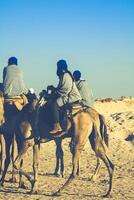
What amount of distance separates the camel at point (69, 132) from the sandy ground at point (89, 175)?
1.47 ft

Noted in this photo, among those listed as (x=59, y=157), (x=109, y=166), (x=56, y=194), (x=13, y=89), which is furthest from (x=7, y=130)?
(x=109, y=166)

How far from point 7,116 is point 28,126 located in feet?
3.35

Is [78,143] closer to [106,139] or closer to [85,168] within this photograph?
[106,139]

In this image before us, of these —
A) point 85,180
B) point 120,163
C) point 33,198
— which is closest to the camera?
point 33,198

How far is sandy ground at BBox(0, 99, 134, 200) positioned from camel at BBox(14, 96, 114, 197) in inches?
17.6

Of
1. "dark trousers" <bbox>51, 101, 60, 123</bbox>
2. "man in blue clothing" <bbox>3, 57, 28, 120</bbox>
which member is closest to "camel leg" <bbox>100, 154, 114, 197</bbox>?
"dark trousers" <bbox>51, 101, 60, 123</bbox>

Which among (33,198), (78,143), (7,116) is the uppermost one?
(7,116)

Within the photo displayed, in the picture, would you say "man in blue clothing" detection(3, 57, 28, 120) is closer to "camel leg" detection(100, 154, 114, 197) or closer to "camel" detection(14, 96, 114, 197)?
"camel" detection(14, 96, 114, 197)

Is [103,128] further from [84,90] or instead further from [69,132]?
[84,90]

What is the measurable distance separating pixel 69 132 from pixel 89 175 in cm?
336

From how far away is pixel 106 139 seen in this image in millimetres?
13930

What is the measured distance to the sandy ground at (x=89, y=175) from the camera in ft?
41.5

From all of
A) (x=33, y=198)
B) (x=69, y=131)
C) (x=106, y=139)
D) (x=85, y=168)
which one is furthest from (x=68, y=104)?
(x=85, y=168)

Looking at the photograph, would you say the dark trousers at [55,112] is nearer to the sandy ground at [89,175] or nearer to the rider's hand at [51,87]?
the rider's hand at [51,87]
